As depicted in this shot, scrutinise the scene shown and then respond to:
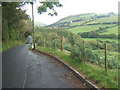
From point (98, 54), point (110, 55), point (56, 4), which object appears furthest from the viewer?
point (56, 4)

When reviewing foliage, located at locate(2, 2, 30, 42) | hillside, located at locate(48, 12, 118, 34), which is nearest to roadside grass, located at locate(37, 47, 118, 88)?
hillside, located at locate(48, 12, 118, 34)

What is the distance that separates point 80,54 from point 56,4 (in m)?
9.45

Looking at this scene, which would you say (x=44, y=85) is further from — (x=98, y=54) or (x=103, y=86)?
(x=98, y=54)

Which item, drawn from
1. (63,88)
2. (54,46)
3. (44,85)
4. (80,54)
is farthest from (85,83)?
(54,46)

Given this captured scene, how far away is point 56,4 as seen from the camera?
62.6 feet

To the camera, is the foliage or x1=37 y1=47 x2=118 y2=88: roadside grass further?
the foliage

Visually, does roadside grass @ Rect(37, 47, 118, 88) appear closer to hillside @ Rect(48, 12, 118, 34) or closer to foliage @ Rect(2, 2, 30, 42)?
hillside @ Rect(48, 12, 118, 34)

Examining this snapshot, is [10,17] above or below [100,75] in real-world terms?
above

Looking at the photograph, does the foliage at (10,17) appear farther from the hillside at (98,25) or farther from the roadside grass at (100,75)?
the roadside grass at (100,75)

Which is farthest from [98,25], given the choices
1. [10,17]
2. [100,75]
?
[100,75]

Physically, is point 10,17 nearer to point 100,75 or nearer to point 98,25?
point 98,25

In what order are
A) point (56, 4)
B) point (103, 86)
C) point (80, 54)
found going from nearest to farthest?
point (103, 86) < point (80, 54) < point (56, 4)

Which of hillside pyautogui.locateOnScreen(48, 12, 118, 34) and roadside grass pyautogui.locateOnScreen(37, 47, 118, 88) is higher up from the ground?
hillside pyautogui.locateOnScreen(48, 12, 118, 34)

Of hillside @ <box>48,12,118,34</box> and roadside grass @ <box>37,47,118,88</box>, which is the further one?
hillside @ <box>48,12,118,34</box>
